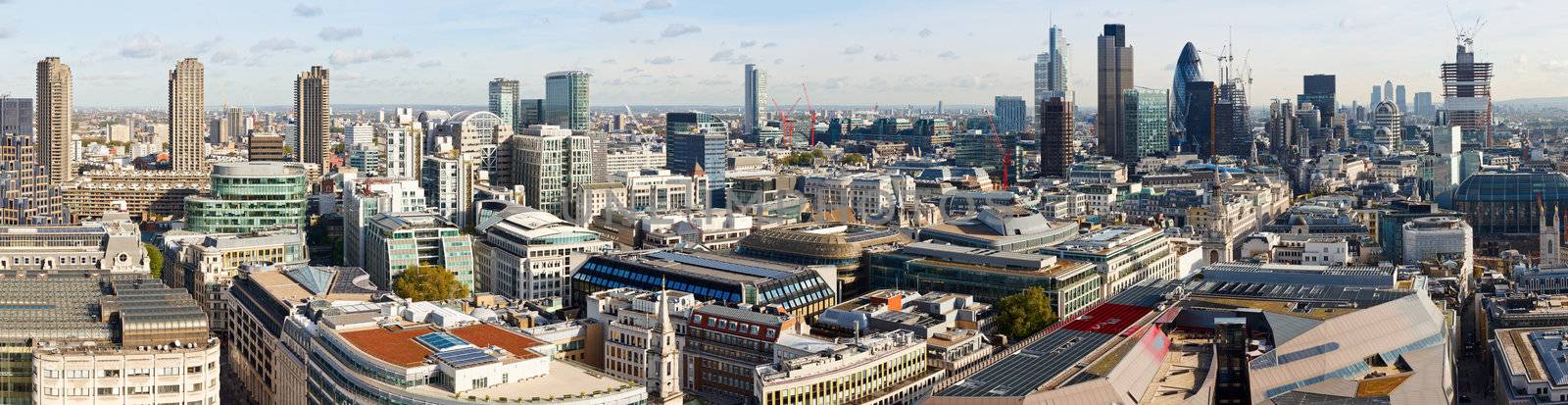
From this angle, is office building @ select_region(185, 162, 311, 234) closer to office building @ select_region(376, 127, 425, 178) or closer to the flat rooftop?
office building @ select_region(376, 127, 425, 178)

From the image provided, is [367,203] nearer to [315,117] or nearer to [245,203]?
[245,203]

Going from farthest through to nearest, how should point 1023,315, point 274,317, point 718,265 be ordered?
point 718,265
point 1023,315
point 274,317

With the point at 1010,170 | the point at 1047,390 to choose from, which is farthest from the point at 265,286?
the point at 1010,170

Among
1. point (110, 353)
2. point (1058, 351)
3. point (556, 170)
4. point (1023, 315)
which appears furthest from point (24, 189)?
point (1058, 351)

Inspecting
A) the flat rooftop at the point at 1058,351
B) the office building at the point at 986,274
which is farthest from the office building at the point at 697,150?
the flat rooftop at the point at 1058,351

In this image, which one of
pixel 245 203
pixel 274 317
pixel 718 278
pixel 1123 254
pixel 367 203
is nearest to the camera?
pixel 274 317

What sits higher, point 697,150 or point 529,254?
point 697,150

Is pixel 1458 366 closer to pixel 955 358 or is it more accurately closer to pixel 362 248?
pixel 955 358
